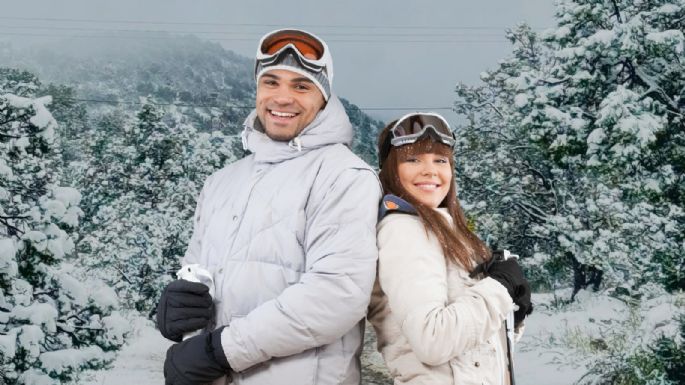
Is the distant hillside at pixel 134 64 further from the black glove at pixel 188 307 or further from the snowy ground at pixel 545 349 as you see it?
the black glove at pixel 188 307

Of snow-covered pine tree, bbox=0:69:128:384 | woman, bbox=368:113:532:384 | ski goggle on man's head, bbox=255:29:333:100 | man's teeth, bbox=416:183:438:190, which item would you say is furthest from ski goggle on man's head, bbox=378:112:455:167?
snow-covered pine tree, bbox=0:69:128:384

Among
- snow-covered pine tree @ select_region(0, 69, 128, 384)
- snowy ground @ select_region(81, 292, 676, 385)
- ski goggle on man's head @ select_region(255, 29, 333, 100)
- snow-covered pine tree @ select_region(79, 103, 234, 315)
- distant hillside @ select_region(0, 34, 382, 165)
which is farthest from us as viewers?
distant hillside @ select_region(0, 34, 382, 165)

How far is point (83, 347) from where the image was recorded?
9125 millimetres

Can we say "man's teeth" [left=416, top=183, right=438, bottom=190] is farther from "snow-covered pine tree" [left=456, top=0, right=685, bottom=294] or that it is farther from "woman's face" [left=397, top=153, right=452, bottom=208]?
"snow-covered pine tree" [left=456, top=0, right=685, bottom=294]

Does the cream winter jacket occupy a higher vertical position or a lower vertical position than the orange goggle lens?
lower

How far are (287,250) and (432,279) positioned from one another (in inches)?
15.6

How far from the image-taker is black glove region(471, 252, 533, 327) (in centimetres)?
180

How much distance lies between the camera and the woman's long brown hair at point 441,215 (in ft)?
5.94

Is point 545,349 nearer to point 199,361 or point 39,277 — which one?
point 39,277

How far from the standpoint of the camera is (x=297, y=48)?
6.35 feet

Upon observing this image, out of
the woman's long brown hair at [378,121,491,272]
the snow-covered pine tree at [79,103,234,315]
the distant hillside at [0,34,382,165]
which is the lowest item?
the snow-covered pine tree at [79,103,234,315]

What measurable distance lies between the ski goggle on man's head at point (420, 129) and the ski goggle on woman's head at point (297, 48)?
27cm

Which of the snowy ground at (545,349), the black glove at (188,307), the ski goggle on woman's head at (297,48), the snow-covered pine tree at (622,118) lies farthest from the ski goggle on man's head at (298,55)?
the snowy ground at (545,349)

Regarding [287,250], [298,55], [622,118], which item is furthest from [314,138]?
[622,118]
